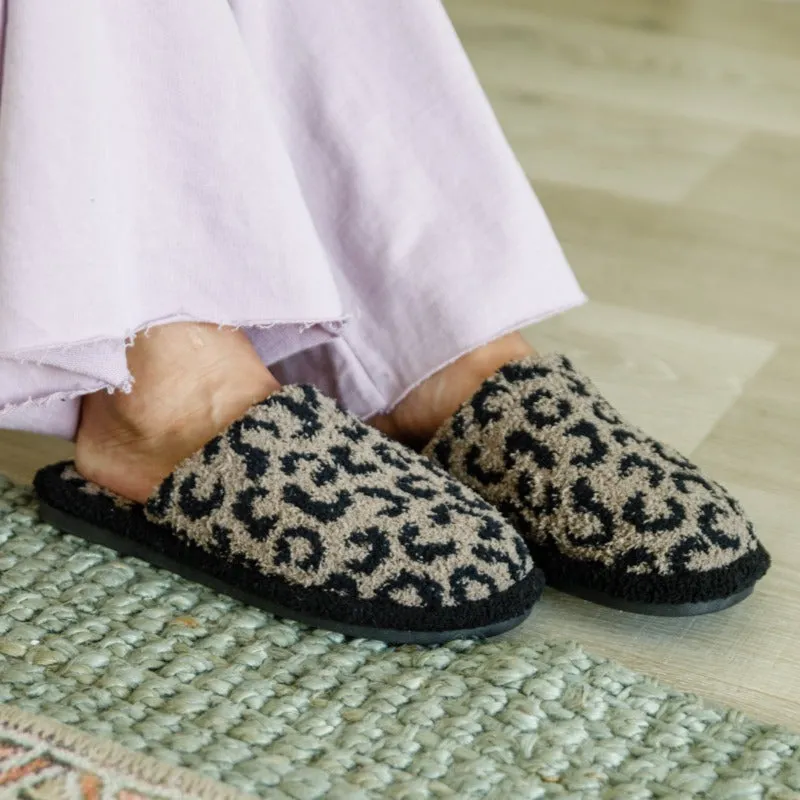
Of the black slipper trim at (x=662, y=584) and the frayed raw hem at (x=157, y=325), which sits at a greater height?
the frayed raw hem at (x=157, y=325)

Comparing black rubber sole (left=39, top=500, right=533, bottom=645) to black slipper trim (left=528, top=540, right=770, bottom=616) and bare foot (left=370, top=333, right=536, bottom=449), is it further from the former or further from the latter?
bare foot (left=370, top=333, right=536, bottom=449)

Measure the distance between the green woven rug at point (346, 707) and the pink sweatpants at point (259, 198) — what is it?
5.1 inches

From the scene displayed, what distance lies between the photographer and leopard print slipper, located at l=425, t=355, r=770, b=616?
73 centimetres

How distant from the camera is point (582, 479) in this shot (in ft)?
2.49

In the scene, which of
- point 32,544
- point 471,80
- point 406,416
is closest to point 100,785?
point 32,544

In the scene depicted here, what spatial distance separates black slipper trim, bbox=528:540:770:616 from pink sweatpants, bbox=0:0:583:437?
161mm

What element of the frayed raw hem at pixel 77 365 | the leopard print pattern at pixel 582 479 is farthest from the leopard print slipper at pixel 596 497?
the frayed raw hem at pixel 77 365

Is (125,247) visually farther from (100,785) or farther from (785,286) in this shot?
(785,286)

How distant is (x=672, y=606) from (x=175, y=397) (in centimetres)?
30

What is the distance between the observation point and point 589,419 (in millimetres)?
789

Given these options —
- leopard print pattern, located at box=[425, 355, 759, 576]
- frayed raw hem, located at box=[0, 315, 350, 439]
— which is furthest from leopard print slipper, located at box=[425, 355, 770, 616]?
frayed raw hem, located at box=[0, 315, 350, 439]

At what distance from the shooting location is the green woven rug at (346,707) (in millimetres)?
610

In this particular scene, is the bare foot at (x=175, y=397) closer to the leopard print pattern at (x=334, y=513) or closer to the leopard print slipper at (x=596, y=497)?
the leopard print pattern at (x=334, y=513)

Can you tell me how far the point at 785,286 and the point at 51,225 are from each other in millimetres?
808
